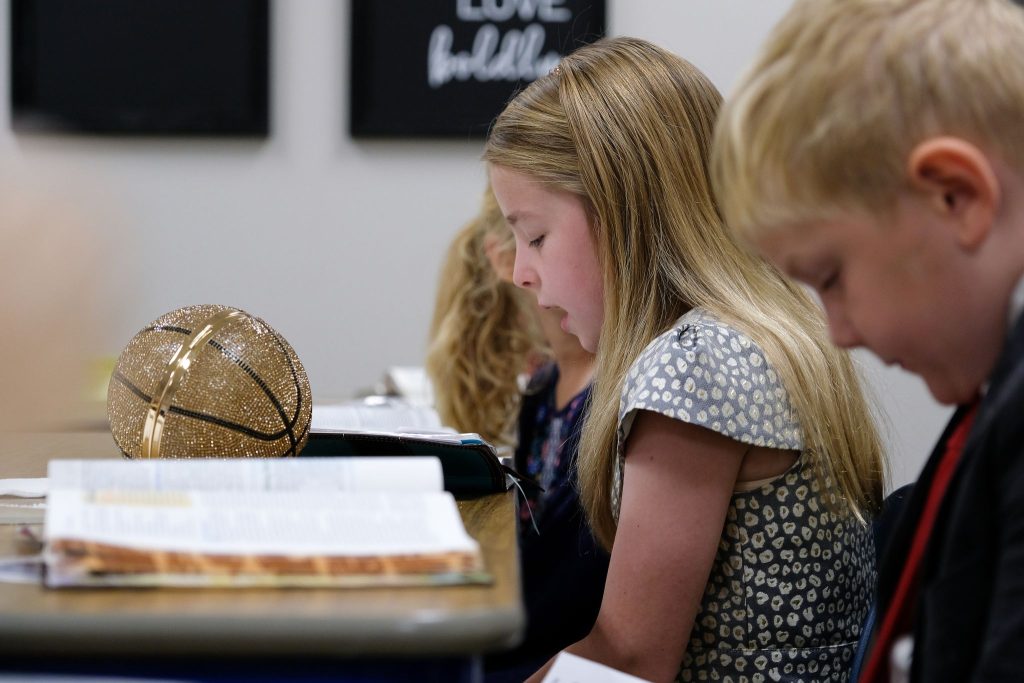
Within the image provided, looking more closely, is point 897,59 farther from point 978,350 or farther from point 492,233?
point 492,233

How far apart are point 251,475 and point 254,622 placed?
0.80 ft

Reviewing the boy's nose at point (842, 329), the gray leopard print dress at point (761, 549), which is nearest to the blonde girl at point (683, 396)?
the gray leopard print dress at point (761, 549)

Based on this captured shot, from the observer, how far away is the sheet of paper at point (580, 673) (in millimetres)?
923

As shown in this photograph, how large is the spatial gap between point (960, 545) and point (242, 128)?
252 cm

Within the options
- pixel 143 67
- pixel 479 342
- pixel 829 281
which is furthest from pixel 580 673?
pixel 143 67

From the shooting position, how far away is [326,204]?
3.02 meters

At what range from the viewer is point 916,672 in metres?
0.77

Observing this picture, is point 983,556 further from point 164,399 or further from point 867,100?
point 164,399

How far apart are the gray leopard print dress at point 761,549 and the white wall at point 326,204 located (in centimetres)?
188

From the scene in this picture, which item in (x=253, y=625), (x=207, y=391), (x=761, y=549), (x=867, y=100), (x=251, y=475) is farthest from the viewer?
(x=761, y=549)

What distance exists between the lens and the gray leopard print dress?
1104mm

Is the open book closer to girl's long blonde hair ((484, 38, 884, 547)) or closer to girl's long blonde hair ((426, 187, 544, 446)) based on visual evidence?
girl's long blonde hair ((484, 38, 884, 547))

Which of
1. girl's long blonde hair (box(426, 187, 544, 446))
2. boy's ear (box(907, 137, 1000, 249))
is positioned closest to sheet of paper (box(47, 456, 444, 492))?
boy's ear (box(907, 137, 1000, 249))

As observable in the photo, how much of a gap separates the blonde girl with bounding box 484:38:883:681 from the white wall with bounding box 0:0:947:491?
1.67 metres
